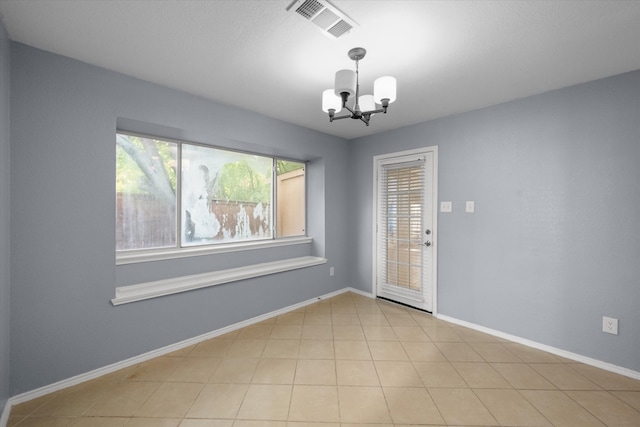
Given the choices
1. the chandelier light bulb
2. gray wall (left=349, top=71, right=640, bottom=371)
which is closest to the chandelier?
the chandelier light bulb

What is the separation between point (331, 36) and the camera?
1724mm

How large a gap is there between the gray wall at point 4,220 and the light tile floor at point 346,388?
0.33m

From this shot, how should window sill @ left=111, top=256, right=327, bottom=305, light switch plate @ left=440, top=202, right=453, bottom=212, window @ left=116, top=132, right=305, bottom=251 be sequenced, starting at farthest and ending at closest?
light switch plate @ left=440, top=202, right=453, bottom=212 < window @ left=116, top=132, right=305, bottom=251 < window sill @ left=111, top=256, right=327, bottom=305

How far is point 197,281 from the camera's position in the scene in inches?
106

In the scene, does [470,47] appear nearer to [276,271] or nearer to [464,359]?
[464,359]

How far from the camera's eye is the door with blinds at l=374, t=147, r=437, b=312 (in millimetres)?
3389

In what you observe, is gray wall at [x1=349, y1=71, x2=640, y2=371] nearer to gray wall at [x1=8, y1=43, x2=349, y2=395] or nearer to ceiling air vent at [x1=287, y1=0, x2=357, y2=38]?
ceiling air vent at [x1=287, y1=0, x2=357, y2=38]

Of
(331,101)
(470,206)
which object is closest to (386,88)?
(331,101)

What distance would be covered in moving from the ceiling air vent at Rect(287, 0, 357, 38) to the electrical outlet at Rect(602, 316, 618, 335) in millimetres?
2965

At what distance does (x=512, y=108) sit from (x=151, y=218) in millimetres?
3764

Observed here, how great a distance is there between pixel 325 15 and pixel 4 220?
2266 millimetres

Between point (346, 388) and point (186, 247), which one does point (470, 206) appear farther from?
point (186, 247)

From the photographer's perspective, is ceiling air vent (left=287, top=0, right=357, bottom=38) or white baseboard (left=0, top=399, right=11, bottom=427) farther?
white baseboard (left=0, top=399, right=11, bottom=427)

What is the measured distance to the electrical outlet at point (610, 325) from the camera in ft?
7.22
